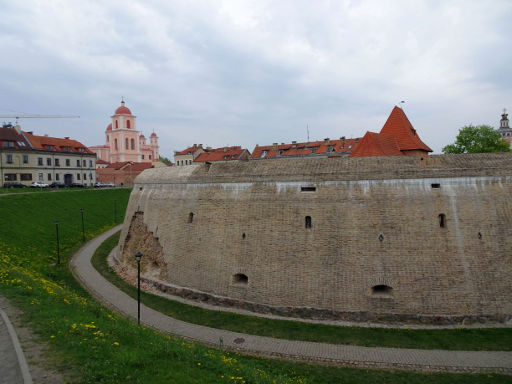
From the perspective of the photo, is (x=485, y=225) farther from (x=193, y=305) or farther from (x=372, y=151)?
(x=193, y=305)

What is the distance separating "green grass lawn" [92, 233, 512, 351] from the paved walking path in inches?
281

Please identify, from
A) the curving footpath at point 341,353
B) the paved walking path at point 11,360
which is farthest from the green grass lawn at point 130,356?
the paved walking path at point 11,360

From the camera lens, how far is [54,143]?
52.5 metres

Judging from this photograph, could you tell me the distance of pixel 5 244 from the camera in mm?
22734

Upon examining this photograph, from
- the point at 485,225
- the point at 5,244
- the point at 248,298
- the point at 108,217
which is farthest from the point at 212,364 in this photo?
the point at 108,217

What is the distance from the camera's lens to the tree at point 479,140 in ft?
125

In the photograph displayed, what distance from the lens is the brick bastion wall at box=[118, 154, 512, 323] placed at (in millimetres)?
14039

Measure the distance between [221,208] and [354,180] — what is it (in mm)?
7058

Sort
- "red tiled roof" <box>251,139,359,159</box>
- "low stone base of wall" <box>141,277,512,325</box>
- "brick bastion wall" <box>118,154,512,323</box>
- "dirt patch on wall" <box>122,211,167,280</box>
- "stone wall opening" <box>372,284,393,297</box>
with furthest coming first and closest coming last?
"red tiled roof" <box>251,139,359,159</box>
"dirt patch on wall" <box>122,211,167,280</box>
"stone wall opening" <box>372,284,393,297</box>
"brick bastion wall" <box>118,154,512,323</box>
"low stone base of wall" <box>141,277,512,325</box>

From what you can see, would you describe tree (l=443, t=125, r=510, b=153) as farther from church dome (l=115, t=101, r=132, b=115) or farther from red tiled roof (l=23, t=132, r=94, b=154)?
church dome (l=115, t=101, r=132, b=115)

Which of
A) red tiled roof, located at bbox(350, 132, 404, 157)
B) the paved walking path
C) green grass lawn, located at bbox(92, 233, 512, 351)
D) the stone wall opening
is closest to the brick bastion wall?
the stone wall opening

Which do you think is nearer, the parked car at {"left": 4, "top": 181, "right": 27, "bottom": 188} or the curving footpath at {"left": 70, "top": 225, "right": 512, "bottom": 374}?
the curving footpath at {"left": 70, "top": 225, "right": 512, "bottom": 374}

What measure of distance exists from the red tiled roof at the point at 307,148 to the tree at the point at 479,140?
1482 cm

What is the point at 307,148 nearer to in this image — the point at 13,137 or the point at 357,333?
the point at 13,137
